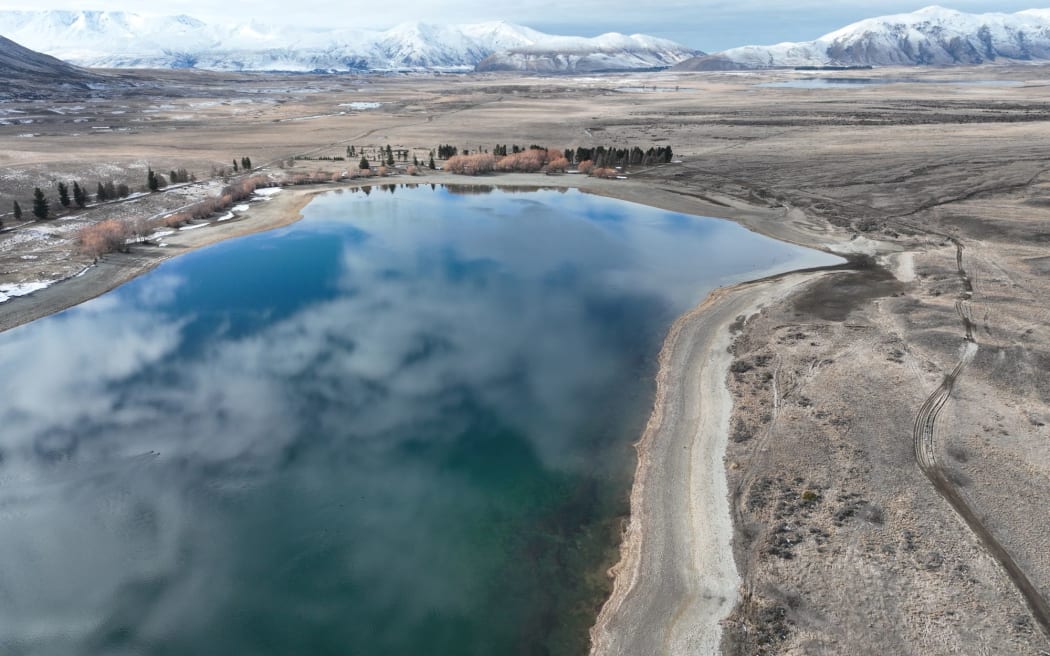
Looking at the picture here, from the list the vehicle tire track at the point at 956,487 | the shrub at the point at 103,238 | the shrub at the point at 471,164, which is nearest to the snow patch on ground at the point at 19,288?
the shrub at the point at 103,238

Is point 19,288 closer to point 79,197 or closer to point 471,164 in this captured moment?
point 79,197

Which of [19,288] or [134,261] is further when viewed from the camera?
[134,261]

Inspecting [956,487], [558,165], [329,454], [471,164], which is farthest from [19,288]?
[558,165]

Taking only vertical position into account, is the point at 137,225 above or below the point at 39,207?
below

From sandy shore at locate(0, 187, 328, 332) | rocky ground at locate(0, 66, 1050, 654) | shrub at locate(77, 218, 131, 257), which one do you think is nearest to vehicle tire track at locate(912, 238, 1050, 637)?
rocky ground at locate(0, 66, 1050, 654)

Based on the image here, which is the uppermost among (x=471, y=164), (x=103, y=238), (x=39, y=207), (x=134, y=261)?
(x=471, y=164)

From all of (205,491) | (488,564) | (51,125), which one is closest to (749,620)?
(488,564)
